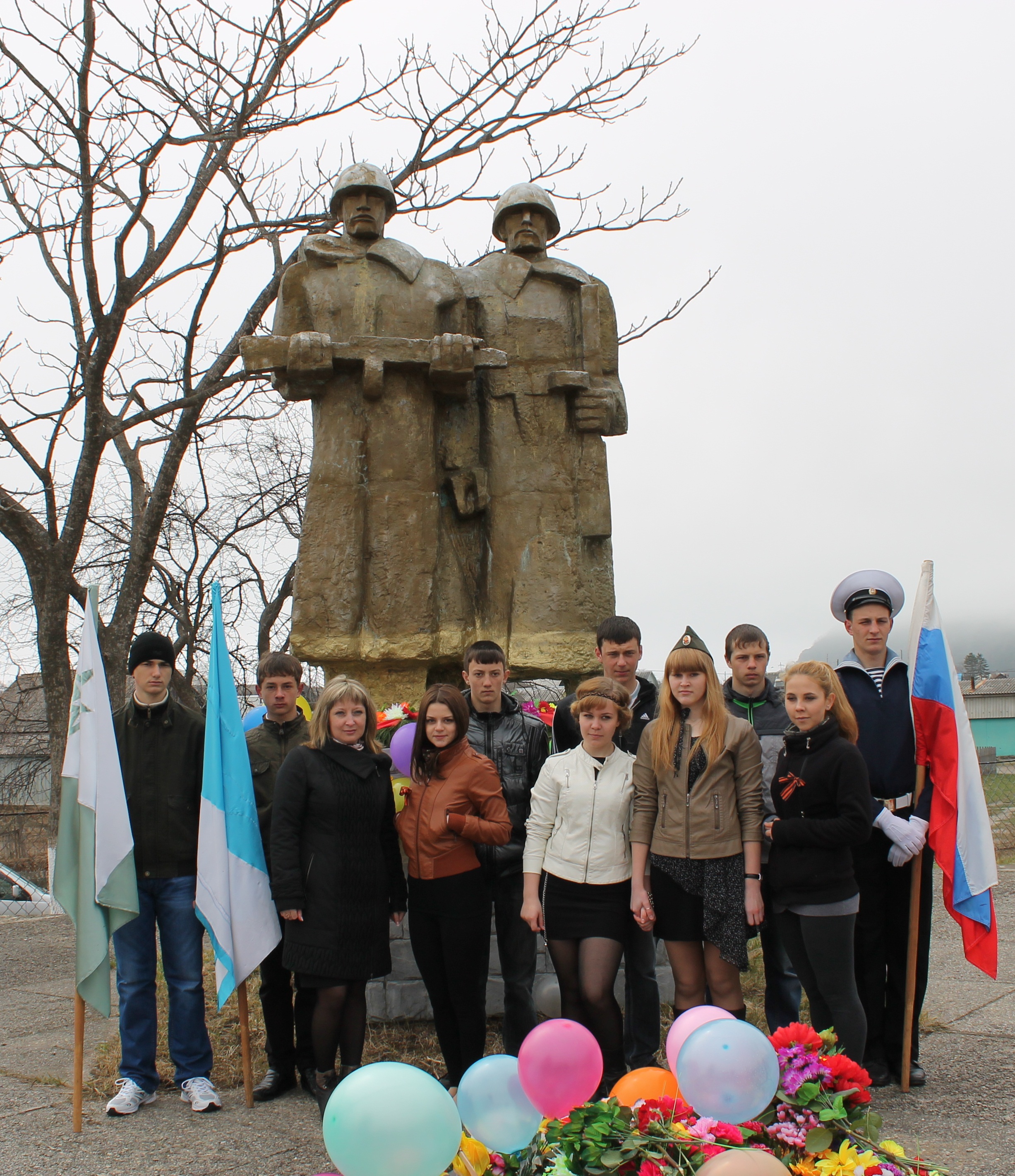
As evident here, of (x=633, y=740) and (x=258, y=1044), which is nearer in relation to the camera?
(x=633, y=740)

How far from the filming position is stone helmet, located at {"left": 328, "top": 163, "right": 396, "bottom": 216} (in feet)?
18.1

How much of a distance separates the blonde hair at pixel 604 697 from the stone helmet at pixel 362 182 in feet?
10.3

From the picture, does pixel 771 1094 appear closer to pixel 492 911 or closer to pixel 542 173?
pixel 492 911

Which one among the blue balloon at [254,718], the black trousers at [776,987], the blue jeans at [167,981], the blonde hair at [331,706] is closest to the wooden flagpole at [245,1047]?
the blue jeans at [167,981]

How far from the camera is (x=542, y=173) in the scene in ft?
39.1

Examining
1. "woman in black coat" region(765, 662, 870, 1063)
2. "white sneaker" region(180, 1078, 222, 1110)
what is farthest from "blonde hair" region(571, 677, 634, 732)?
"white sneaker" region(180, 1078, 222, 1110)

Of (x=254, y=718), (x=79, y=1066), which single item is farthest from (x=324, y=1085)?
(x=254, y=718)

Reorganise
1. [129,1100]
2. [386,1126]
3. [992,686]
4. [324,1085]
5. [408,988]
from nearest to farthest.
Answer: [386,1126]
[324,1085]
[129,1100]
[408,988]
[992,686]

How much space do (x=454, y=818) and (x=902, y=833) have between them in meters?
1.58

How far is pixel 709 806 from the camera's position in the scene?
3465mm

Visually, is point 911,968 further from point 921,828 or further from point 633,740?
point 633,740

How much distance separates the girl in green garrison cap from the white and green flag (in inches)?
71.3

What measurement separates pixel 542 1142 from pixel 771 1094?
0.57m

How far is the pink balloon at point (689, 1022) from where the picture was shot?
2867 millimetres
